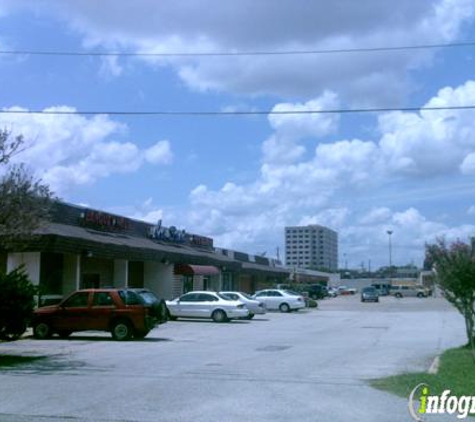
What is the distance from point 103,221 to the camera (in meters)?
37.1

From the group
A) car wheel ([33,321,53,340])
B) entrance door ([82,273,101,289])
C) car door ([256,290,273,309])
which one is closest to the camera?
car wheel ([33,321,53,340])

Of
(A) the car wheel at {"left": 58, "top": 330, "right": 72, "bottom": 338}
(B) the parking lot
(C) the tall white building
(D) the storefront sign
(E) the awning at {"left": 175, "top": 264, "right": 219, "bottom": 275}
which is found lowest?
(B) the parking lot

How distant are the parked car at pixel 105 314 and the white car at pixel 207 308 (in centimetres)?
944

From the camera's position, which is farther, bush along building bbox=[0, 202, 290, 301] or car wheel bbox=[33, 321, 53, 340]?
bush along building bbox=[0, 202, 290, 301]

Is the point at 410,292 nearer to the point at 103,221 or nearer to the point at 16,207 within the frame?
the point at 103,221

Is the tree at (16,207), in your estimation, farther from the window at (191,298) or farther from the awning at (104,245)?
the window at (191,298)

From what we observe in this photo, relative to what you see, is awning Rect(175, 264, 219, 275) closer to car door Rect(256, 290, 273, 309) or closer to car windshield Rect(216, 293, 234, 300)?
car door Rect(256, 290, 273, 309)

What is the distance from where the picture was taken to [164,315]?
24.1 meters

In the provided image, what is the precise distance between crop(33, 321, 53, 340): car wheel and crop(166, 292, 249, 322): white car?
10.3 m

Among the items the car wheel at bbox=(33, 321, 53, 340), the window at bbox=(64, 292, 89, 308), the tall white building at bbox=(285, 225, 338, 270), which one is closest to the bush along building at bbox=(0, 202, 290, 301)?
the window at bbox=(64, 292, 89, 308)

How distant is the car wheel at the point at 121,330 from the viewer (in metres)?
22.9

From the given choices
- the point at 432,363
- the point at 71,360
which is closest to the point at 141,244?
the point at 71,360

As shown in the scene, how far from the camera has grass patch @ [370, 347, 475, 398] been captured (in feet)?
38.3

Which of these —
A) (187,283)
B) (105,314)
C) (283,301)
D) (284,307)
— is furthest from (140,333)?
(187,283)
